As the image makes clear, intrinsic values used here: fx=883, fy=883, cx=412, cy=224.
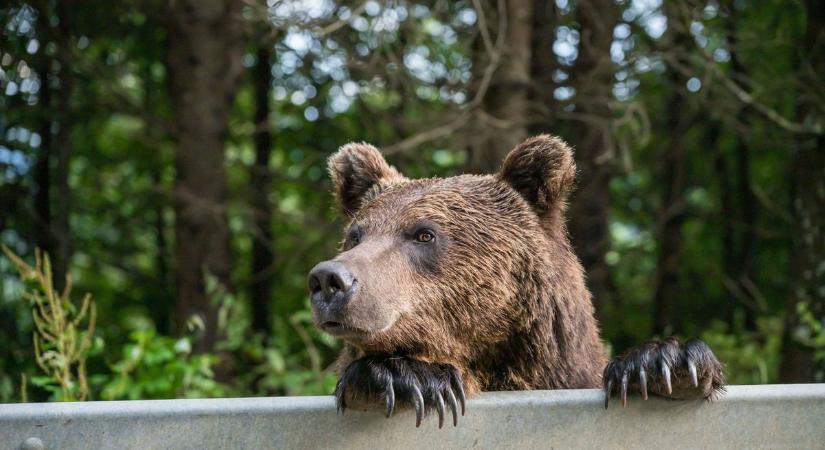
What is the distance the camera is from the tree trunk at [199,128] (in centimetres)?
737

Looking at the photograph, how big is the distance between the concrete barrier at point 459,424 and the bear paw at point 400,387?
58 millimetres

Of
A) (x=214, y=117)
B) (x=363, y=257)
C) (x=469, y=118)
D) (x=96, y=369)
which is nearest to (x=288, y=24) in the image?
(x=469, y=118)

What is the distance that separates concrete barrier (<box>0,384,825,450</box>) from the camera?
2.36 meters

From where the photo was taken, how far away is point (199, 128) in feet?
24.6

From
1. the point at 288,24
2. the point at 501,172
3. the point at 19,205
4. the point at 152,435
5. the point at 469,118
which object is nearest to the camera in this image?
the point at 152,435

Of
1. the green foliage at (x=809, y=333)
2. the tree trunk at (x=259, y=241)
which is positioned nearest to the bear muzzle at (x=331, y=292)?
the green foliage at (x=809, y=333)

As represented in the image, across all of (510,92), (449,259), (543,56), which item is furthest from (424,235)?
(543,56)

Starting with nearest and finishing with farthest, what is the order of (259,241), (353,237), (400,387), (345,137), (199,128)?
(400,387), (353,237), (199,128), (345,137), (259,241)

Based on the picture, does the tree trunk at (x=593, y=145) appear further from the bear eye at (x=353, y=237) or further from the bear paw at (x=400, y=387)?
the bear paw at (x=400, y=387)

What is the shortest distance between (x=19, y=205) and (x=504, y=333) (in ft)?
17.4

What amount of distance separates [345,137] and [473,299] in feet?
20.6

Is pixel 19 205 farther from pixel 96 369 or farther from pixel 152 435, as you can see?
pixel 152 435

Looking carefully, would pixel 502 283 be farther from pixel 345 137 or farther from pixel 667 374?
pixel 345 137

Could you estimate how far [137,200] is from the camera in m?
10.1
